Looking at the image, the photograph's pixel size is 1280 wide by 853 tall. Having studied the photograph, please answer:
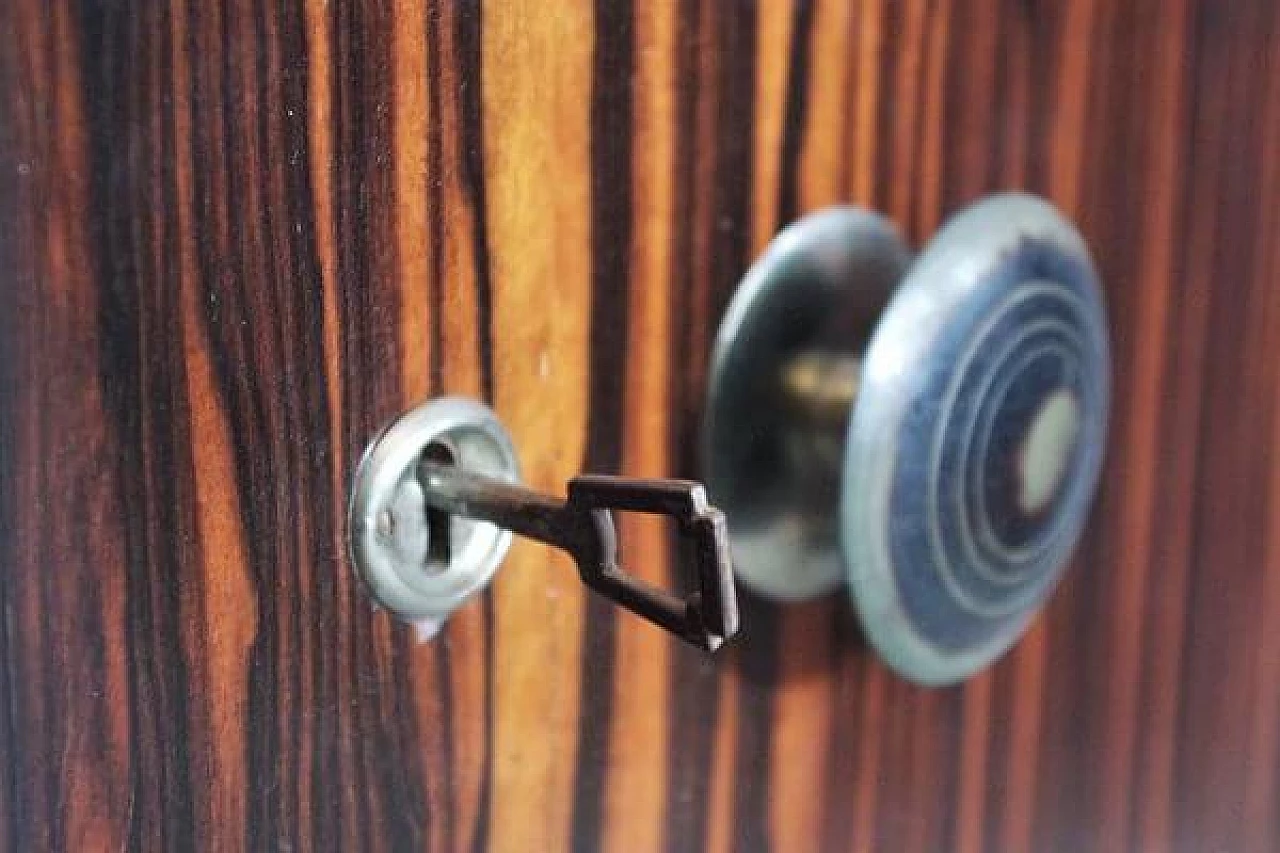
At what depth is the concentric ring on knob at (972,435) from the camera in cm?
32

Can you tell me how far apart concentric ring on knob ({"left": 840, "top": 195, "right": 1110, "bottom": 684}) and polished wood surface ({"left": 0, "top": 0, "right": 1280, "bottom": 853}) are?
2.0 inches

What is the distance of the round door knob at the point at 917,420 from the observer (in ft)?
1.04

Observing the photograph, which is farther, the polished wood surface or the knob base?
the knob base

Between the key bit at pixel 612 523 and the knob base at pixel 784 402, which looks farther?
the knob base at pixel 784 402

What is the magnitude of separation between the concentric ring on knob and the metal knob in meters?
0.08

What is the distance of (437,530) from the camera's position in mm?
288

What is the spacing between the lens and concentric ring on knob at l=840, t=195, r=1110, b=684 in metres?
0.32

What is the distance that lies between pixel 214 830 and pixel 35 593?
0.21 ft

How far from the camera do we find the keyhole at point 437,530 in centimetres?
29

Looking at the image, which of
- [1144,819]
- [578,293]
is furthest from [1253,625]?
[578,293]

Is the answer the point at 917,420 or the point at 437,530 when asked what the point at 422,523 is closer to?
the point at 437,530

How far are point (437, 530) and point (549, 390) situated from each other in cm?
5

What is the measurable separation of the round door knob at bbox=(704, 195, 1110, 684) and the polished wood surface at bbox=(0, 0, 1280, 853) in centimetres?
2

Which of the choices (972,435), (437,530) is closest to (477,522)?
(437,530)
